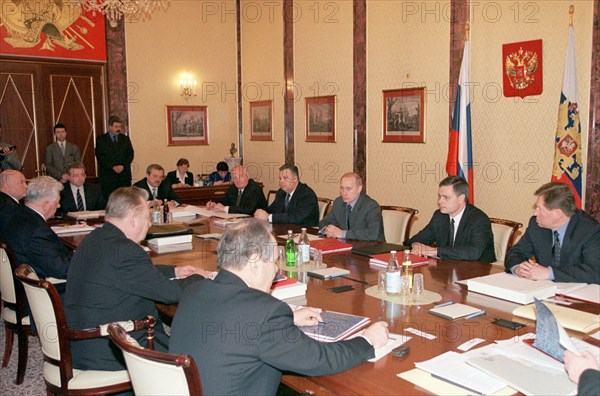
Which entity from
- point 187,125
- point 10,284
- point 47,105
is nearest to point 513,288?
point 10,284

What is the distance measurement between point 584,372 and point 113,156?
757cm

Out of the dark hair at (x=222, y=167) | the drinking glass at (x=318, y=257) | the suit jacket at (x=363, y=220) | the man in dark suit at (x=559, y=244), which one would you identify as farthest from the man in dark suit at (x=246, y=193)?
the man in dark suit at (x=559, y=244)

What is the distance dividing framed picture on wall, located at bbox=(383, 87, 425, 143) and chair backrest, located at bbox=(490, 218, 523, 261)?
2.69 meters

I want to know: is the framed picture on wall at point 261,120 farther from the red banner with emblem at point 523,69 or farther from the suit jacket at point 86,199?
the red banner with emblem at point 523,69

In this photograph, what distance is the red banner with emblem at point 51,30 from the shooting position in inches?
310

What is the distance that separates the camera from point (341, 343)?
6.49 feet

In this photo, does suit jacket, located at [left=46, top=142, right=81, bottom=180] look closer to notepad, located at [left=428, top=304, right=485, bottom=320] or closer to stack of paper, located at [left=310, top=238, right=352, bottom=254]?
stack of paper, located at [left=310, top=238, right=352, bottom=254]

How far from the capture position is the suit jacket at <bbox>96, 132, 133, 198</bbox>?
8.20m

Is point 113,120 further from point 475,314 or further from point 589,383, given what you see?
point 589,383

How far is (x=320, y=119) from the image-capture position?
8.30 meters

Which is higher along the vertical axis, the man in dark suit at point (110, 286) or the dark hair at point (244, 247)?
the dark hair at point (244, 247)

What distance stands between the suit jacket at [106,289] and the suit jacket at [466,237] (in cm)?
180

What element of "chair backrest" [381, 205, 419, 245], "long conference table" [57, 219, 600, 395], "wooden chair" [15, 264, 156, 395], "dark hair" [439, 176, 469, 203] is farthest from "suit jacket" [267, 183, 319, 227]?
"wooden chair" [15, 264, 156, 395]

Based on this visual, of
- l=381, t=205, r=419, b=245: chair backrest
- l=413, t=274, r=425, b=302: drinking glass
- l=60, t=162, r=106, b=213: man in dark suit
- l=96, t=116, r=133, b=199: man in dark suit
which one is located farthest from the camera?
l=96, t=116, r=133, b=199: man in dark suit
